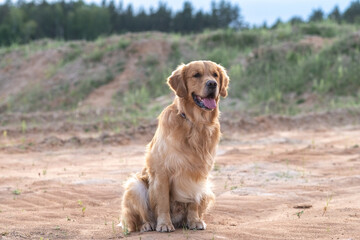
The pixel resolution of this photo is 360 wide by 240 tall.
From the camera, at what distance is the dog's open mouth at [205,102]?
5.82 m

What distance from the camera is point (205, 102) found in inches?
230

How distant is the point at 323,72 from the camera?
2191 cm

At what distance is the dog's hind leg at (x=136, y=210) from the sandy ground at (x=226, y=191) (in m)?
0.18

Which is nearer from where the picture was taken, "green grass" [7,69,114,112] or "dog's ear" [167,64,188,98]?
"dog's ear" [167,64,188,98]

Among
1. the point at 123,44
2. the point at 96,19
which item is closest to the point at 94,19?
the point at 96,19

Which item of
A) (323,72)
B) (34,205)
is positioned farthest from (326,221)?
(323,72)

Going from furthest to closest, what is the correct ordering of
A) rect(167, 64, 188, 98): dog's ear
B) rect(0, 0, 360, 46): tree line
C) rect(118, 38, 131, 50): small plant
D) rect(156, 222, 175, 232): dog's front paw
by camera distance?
rect(0, 0, 360, 46): tree line, rect(118, 38, 131, 50): small plant, rect(167, 64, 188, 98): dog's ear, rect(156, 222, 175, 232): dog's front paw

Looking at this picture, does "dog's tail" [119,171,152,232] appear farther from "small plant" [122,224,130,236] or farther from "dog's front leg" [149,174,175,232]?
"dog's front leg" [149,174,175,232]

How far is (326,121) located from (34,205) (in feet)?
40.0

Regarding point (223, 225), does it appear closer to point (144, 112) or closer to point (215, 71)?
point (215, 71)

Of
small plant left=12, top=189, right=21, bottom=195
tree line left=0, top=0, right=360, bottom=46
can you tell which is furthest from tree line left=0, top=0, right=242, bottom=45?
small plant left=12, top=189, right=21, bottom=195

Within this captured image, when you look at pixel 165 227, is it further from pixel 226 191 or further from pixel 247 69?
pixel 247 69

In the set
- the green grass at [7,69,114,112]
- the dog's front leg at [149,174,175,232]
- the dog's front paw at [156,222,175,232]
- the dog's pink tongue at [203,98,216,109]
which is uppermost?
the dog's pink tongue at [203,98,216,109]

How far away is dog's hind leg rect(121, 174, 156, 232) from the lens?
5.87 meters
